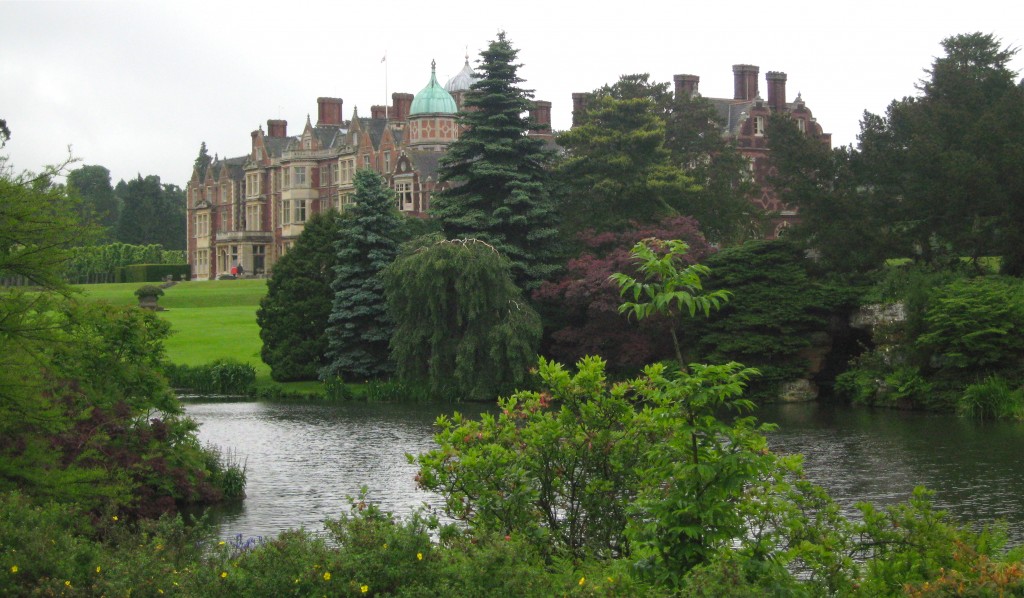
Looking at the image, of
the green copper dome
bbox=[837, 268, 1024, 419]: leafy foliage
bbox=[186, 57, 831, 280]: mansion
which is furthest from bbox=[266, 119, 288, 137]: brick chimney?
bbox=[837, 268, 1024, 419]: leafy foliage

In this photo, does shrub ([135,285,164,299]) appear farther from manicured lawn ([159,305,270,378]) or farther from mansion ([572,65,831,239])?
mansion ([572,65,831,239])

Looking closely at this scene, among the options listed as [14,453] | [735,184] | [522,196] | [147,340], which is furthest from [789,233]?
Answer: [14,453]

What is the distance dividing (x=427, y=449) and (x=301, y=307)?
66.9ft

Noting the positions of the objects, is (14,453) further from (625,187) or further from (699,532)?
(625,187)

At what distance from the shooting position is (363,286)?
141 ft

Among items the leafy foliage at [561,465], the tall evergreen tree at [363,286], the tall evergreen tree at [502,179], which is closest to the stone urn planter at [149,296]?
the tall evergreen tree at [363,286]

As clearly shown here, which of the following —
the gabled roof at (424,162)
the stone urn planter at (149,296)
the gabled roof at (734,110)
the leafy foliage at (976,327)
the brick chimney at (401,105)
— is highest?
the brick chimney at (401,105)

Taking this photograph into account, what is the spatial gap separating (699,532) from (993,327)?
2609 centimetres

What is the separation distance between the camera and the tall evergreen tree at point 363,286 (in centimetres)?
4275

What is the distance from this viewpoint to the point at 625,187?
141 ft

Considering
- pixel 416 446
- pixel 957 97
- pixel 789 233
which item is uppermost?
pixel 957 97

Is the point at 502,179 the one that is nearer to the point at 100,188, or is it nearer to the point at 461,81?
the point at 461,81

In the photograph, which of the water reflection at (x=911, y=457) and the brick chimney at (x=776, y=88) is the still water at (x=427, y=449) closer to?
the water reflection at (x=911, y=457)

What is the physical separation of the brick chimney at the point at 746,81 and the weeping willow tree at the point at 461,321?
1502 inches
